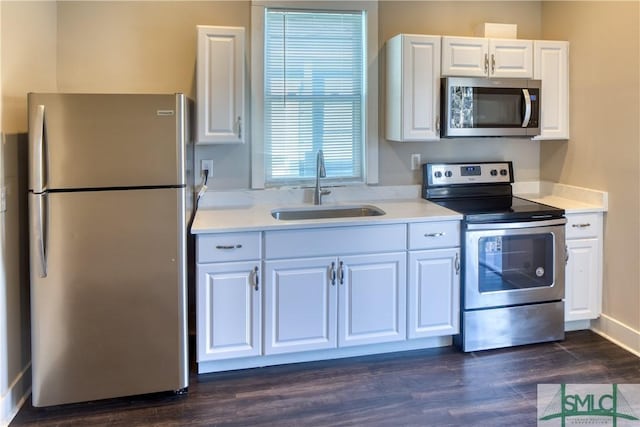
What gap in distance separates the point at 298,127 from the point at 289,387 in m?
1.69

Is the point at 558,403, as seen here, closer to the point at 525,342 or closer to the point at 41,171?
the point at 525,342

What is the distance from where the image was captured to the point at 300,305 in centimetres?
296

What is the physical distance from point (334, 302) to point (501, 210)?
122cm

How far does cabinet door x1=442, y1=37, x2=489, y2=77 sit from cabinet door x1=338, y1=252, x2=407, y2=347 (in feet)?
4.22

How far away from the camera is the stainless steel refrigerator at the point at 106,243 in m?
2.42

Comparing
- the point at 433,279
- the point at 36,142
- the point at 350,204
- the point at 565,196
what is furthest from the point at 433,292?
the point at 36,142

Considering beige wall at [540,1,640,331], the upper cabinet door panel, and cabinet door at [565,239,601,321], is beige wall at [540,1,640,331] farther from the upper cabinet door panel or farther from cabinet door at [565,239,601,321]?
the upper cabinet door panel

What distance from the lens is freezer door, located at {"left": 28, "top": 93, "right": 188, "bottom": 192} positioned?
2391 mm

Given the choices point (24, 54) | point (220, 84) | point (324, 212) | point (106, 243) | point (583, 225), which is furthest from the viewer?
point (324, 212)

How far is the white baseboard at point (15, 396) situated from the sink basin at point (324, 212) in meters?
1.61

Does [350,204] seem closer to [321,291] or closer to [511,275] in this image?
[321,291]

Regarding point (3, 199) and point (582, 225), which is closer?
point (3, 199)

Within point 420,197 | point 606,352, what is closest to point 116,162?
point 420,197

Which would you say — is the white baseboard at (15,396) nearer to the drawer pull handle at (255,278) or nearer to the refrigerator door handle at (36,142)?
the refrigerator door handle at (36,142)
